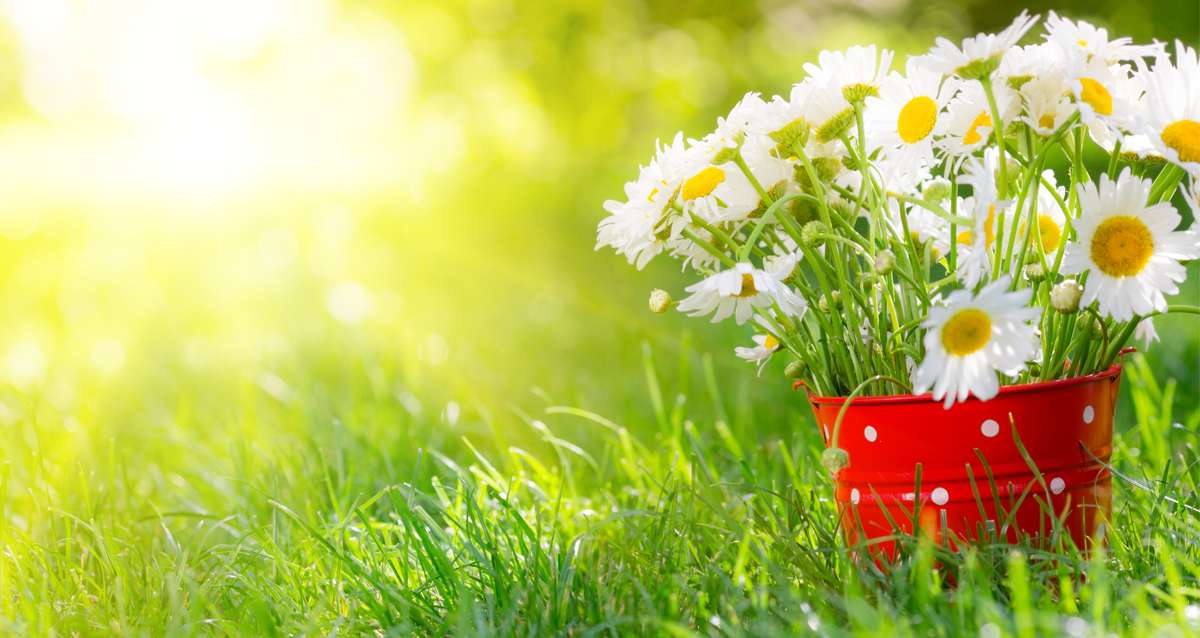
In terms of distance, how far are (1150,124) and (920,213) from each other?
1.10 feet

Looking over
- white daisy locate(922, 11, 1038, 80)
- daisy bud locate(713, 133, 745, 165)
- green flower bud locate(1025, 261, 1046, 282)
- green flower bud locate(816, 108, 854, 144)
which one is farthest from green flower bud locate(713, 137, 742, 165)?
green flower bud locate(1025, 261, 1046, 282)

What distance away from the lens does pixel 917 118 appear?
49.9 inches

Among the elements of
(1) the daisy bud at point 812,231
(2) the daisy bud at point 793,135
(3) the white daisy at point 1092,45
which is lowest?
→ (1) the daisy bud at point 812,231

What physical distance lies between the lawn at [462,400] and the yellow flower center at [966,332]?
227 millimetres

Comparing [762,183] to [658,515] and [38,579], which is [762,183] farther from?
[38,579]

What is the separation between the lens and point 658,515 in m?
1.47

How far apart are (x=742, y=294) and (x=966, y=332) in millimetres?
258

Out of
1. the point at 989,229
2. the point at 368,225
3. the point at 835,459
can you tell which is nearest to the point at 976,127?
the point at 989,229

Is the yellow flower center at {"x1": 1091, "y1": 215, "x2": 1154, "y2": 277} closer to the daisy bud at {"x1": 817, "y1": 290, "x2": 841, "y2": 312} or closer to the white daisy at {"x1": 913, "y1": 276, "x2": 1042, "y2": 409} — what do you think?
the white daisy at {"x1": 913, "y1": 276, "x2": 1042, "y2": 409}

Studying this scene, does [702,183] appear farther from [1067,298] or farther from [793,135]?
[1067,298]

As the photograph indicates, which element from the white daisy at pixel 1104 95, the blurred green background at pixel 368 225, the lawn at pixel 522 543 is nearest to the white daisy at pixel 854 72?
the white daisy at pixel 1104 95

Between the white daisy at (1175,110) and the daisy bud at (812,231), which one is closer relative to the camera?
the white daisy at (1175,110)

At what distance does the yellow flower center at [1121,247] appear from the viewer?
1.16 m

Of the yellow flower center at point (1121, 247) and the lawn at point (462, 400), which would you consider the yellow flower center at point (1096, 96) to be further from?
the lawn at point (462, 400)
